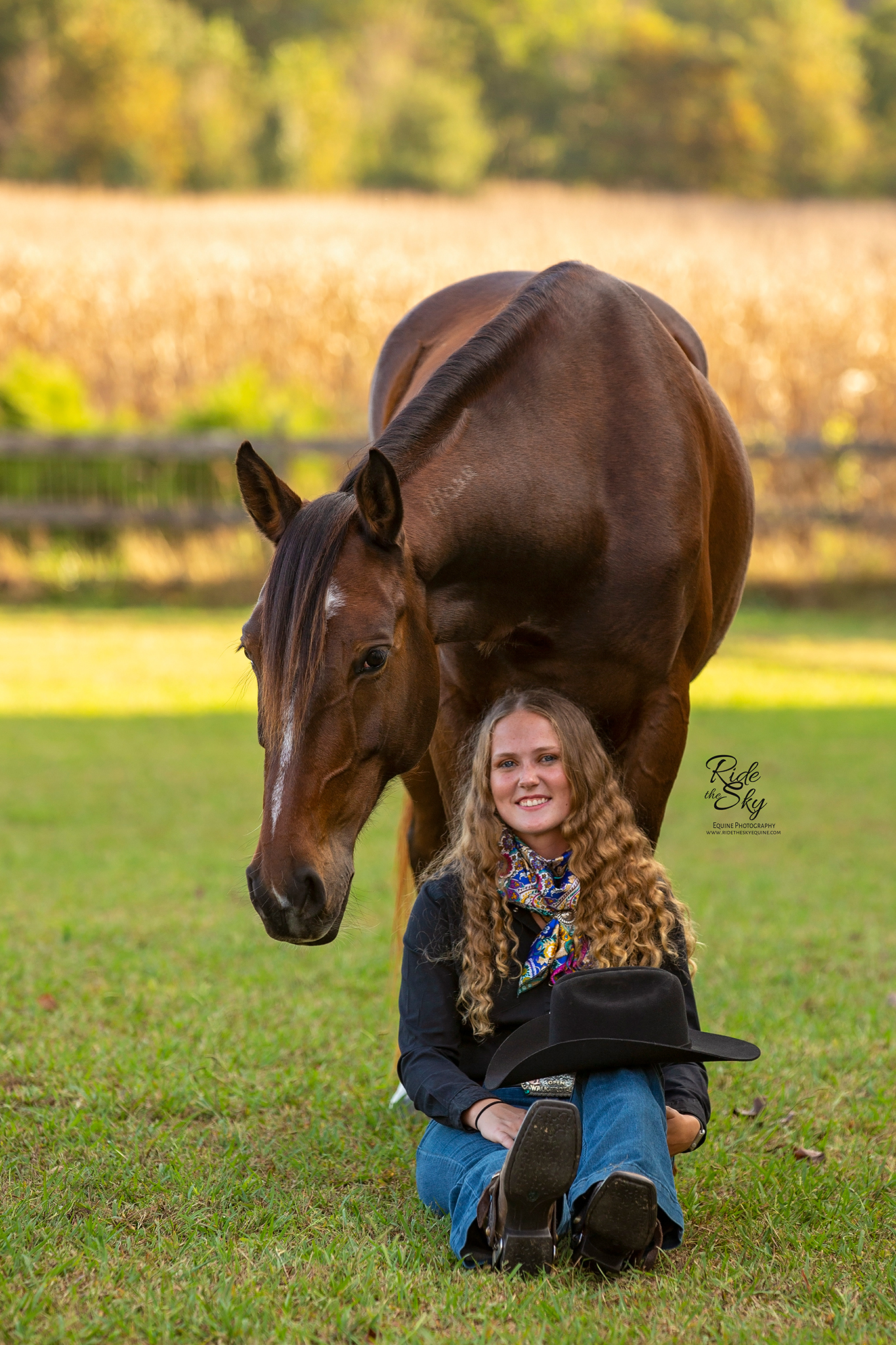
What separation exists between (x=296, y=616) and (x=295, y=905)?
0.45m

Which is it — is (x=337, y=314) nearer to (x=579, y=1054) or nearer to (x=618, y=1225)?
(x=579, y=1054)

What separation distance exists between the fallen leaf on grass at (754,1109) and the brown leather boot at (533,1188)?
1.00m

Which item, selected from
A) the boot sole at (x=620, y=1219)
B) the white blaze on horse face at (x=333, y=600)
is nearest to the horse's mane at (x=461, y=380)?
the white blaze on horse face at (x=333, y=600)

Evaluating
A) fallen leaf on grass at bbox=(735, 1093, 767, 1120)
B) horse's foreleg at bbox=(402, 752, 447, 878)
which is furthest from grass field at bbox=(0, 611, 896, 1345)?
horse's foreleg at bbox=(402, 752, 447, 878)

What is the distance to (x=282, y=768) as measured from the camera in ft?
6.96

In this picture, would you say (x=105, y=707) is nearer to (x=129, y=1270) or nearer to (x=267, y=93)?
(x=129, y=1270)

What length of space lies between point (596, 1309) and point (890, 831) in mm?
4521

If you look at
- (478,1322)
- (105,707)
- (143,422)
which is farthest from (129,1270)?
(143,422)

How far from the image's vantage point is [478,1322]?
6.73 feet

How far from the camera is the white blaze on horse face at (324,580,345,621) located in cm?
216

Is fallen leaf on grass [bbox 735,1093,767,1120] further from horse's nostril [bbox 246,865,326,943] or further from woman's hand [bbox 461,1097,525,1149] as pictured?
horse's nostril [bbox 246,865,326,943]

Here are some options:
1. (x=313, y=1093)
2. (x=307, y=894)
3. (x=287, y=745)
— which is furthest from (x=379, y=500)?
(x=313, y=1093)

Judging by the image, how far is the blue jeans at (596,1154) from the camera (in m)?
2.25

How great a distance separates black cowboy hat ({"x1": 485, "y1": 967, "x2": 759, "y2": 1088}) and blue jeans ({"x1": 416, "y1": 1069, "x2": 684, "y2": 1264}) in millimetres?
43
